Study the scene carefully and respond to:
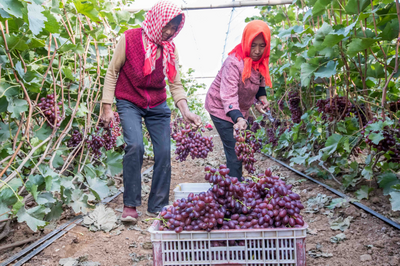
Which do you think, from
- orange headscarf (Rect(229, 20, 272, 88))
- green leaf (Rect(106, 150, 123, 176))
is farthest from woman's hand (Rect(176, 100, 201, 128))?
green leaf (Rect(106, 150, 123, 176))

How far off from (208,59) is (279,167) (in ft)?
36.8

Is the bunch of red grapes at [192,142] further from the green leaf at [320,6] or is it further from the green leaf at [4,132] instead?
the green leaf at [320,6]

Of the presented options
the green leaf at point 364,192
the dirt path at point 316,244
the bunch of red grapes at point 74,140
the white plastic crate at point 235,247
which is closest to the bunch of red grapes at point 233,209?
the white plastic crate at point 235,247

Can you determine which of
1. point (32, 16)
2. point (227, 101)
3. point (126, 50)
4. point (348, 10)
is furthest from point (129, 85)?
point (348, 10)

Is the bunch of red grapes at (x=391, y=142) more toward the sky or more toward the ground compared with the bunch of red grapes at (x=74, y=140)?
more toward the sky

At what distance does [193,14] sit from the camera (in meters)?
9.45

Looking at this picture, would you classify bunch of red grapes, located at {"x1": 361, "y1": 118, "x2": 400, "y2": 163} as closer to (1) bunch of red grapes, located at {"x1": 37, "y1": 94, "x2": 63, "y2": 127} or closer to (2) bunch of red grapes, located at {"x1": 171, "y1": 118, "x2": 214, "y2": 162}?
(2) bunch of red grapes, located at {"x1": 171, "y1": 118, "x2": 214, "y2": 162}

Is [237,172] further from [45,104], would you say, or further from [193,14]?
[193,14]

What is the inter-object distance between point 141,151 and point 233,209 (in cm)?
134

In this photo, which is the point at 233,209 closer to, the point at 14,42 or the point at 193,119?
the point at 193,119

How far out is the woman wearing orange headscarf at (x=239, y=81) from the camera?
273 centimetres

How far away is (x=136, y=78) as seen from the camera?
2783 millimetres

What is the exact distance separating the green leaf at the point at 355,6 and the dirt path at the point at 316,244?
1625mm

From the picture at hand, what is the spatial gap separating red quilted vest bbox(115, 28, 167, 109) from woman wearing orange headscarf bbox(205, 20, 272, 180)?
Answer: 0.57 m
